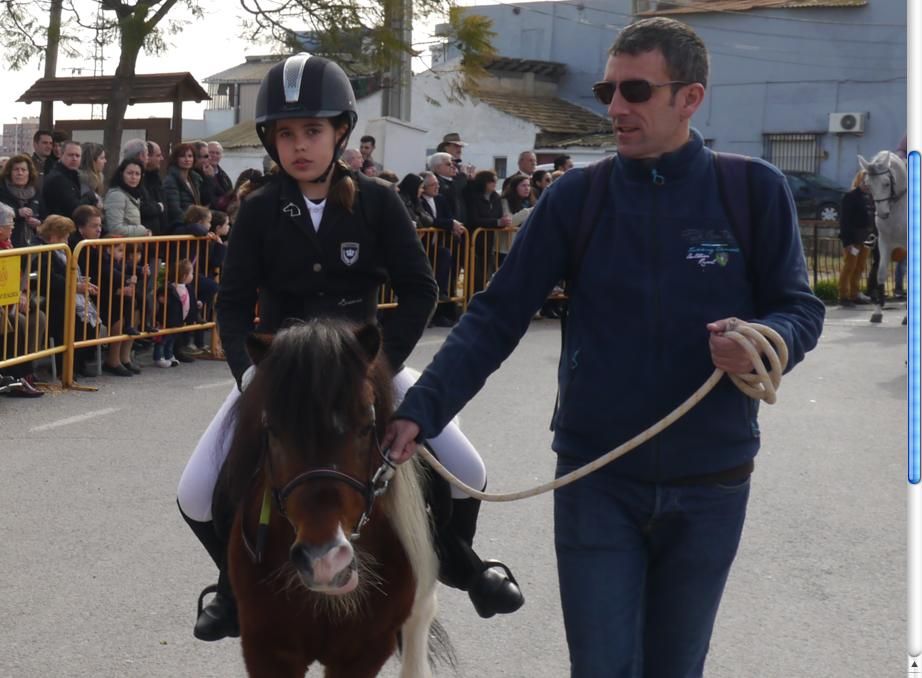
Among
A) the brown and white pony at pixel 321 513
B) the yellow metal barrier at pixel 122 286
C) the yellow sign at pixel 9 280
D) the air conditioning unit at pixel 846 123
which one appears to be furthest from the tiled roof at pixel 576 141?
the brown and white pony at pixel 321 513

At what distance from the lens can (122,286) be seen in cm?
1173

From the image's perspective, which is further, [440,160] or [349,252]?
[440,160]

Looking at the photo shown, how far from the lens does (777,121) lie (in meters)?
46.7

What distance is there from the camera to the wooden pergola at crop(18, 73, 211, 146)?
20344 millimetres

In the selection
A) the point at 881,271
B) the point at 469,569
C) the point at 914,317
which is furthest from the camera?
the point at 881,271

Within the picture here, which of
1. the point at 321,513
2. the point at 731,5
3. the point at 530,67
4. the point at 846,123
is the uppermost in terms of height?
the point at 731,5

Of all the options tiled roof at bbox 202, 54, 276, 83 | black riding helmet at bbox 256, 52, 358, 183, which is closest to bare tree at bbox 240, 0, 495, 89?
black riding helmet at bbox 256, 52, 358, 183

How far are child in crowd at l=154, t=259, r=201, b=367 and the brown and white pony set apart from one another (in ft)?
28.9

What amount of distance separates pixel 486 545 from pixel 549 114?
43449mm

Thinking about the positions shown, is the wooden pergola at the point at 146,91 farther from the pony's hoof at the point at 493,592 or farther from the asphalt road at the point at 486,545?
the pony's hoof at the point at 493,592

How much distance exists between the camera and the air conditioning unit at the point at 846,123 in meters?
43.9

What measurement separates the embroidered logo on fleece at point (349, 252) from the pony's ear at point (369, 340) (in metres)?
0.77

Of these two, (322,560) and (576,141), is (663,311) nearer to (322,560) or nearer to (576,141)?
(322,560)

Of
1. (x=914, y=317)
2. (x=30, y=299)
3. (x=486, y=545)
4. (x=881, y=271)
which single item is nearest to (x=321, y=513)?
(x=914, y=317)
